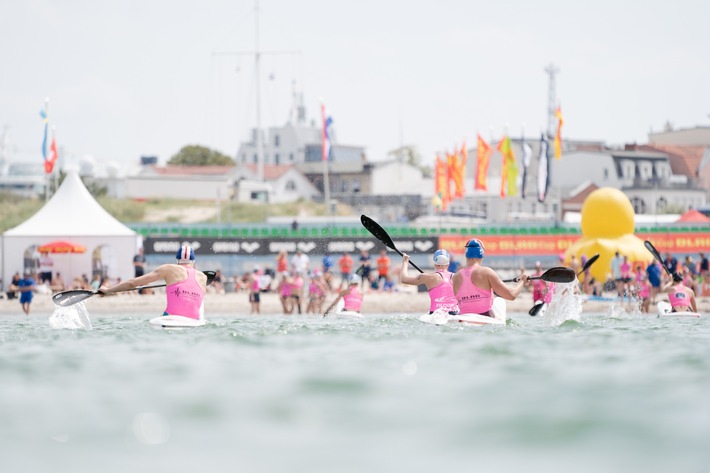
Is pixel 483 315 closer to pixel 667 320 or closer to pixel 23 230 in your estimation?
pixel 667 320

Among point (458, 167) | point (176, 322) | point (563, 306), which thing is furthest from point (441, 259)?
point (458, 167)

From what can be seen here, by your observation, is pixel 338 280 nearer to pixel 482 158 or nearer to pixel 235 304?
pixel 235 304

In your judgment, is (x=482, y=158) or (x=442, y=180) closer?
(x=482, y=158)

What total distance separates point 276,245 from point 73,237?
7.10m

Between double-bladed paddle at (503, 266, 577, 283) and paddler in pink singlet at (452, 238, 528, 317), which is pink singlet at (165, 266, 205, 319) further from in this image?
double-bladed paddle at (503, 266, 577, 283)

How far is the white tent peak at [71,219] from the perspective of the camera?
105ft

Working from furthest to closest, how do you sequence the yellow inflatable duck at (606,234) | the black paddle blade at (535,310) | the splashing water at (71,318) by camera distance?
the yellow inflatable duck at (606,234)
the black paddle blade at (535,310)
the splashing water at (71,318)

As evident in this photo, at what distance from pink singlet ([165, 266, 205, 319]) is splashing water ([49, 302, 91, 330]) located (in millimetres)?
1723

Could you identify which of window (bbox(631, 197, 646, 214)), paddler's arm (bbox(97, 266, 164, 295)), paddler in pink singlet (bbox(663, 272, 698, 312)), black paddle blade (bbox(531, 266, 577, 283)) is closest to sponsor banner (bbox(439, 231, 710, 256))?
paddler in pink singlet (bbox(663, 272, 698, 312))

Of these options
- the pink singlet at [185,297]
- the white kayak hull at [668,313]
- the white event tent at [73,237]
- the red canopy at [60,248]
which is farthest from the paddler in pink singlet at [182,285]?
the white event tent at [73,237]

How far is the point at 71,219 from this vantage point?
3247cm

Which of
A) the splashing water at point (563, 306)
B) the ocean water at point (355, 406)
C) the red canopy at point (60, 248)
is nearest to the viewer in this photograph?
the ocean water at point (355, 406)

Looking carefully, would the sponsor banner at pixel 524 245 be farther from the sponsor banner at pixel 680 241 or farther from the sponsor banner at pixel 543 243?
the sponsor banner at pixel 680 241

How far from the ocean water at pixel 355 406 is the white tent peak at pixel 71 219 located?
1966 cm
